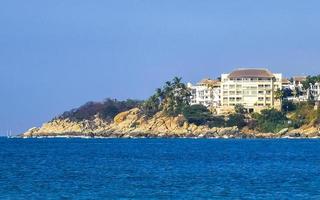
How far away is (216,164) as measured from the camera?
78062 millimetres

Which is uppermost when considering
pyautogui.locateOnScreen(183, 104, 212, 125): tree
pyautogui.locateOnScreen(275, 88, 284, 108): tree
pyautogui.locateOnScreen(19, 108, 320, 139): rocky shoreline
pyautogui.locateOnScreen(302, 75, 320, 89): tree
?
pyautogui.locateOnScreen(302, 75, 320, 89): tree

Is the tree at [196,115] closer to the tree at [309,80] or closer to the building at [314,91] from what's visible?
the tree at [309,80]

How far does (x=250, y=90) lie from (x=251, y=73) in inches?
160

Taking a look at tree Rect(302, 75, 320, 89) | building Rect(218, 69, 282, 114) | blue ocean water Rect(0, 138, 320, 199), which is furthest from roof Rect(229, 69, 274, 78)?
blue ocean water Rect(0, 138, 320, 199)

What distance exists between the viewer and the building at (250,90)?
186000 millimetres

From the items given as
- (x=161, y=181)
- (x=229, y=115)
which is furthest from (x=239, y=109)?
(x=161, y=181)

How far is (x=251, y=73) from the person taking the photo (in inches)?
7446

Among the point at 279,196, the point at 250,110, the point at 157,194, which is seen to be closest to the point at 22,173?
the point at 157,194

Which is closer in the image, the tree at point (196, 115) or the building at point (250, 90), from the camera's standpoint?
the tree at point (196, 115)

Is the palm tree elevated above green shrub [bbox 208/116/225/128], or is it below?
above

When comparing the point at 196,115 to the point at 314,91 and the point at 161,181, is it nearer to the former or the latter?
the point at 314,91

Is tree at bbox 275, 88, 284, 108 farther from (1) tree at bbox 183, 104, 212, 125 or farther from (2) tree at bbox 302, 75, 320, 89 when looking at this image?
(1) tree at bbox 183, 104, 212, 125

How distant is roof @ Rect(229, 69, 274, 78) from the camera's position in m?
188

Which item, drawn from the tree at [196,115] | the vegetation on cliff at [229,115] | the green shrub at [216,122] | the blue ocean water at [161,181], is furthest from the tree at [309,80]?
the blue ocean water at [161,181]
